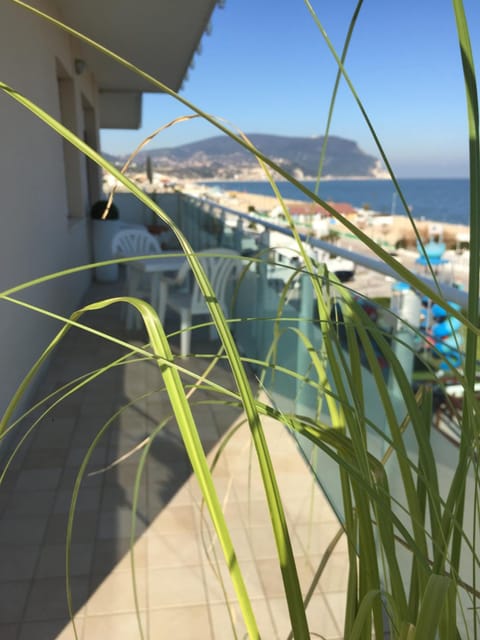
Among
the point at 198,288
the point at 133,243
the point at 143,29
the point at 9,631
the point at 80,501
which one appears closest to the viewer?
the point at 9,631

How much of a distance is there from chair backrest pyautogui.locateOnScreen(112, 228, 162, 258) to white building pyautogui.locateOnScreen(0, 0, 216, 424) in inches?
16.4

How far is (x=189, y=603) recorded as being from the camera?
6.42 ft

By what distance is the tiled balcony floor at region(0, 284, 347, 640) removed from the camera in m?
1.88

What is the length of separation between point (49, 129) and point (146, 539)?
3.75 meters

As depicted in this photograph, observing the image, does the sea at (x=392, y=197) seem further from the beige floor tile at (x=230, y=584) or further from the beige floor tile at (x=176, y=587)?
the beige floor tile at (x=176, y=587)

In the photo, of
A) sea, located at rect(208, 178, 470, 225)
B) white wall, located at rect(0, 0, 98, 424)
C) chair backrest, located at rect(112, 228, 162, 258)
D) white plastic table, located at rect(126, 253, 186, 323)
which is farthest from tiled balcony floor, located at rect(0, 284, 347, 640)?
sea, located at rect(208, 178, 470, 225)

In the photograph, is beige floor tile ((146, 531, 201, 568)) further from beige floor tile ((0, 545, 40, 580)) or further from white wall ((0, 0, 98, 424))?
white wall ((0, 0, 98, 424))

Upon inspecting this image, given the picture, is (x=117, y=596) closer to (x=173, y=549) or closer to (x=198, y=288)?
(x=173, y=549)

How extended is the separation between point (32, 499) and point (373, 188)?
14128 cm

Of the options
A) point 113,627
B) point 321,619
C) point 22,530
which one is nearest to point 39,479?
point 22,530

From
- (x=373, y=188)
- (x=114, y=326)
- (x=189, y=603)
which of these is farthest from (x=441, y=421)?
(x=373, y=188)

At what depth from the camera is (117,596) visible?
1987 millimetres

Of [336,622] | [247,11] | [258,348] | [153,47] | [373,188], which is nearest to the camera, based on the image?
[336,622]

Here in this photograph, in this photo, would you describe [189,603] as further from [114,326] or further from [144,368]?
[114,326]
